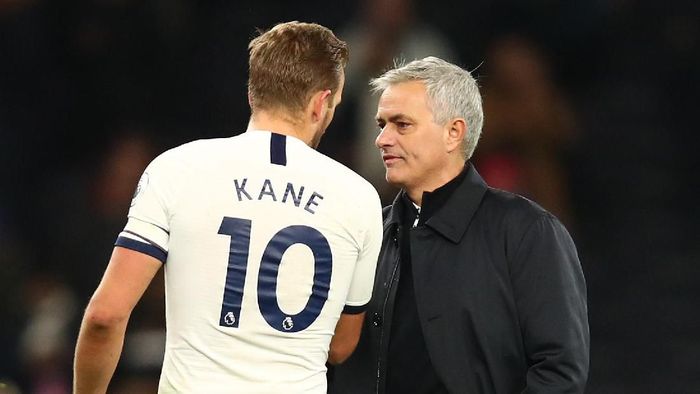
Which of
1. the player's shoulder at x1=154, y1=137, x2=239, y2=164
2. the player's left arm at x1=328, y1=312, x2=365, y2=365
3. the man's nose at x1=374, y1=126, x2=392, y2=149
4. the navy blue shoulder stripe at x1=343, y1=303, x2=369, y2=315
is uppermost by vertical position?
the man's nose at x1=374, y1=126, x2=392, y2=149

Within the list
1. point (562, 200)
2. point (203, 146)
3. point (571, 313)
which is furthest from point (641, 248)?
point (203, 146)

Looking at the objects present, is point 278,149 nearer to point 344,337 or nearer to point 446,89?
point 344,337

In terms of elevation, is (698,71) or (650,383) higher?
(698,71)

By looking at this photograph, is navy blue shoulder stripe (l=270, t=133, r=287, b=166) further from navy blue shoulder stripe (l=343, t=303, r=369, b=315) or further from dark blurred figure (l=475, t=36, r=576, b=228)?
dark blurred figure (l=475, t=36, r=576, b=228)

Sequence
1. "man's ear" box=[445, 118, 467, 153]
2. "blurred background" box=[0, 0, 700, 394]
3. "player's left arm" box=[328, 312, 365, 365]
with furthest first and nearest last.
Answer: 1. "blurred background" box=[0, 0, 700, 394]
2. "man's ear" box=[445, 118, 467, 153]
3. "player's left arm" box=[328, 312, 365, 365]

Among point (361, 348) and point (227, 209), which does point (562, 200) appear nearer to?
point (361, 348)

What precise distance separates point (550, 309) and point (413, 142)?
61 centimetres

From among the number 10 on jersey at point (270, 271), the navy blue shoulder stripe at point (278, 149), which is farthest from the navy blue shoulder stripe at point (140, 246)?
the navy blue shoulder stripe at point (278, 149)

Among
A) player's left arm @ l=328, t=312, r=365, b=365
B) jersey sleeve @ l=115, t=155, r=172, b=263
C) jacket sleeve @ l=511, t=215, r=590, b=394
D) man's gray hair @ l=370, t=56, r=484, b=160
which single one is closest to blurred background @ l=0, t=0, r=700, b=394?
man's gray hair @ l=370, t=56, r=484, b=160

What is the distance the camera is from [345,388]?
358cm

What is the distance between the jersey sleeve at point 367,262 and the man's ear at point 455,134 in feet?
1.56

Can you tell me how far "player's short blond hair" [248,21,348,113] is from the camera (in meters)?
2.80

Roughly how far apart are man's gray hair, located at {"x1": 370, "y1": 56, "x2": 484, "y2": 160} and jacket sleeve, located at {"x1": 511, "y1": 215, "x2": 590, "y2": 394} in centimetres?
38

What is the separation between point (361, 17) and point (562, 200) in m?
1.62
